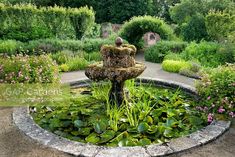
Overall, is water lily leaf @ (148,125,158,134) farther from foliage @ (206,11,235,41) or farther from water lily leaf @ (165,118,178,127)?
foliage @ (206,11,235,41)

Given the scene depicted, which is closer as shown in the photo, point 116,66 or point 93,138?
point 93,138

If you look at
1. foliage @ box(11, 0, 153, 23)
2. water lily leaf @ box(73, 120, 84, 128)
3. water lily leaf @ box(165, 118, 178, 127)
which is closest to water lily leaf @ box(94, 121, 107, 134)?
water lily leaf @ box(73, 120, 84, 128)

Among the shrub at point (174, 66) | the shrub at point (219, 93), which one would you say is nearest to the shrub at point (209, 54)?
the shrub at point (174, 66)

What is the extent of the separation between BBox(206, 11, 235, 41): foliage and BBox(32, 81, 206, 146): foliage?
7597 millimetres

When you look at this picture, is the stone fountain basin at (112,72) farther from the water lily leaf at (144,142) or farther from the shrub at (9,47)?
the shrub at (9,47)

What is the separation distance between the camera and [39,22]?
52.3 ft

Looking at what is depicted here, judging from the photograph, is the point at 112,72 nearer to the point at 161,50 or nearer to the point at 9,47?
the point at 161,50

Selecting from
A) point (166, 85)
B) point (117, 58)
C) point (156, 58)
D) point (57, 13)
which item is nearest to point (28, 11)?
point (57, 13)

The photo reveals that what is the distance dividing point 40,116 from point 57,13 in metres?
10.3

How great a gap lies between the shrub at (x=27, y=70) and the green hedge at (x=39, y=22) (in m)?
8.09

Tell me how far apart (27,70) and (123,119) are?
2917 millimetres

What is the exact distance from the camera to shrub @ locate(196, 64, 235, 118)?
591 cm

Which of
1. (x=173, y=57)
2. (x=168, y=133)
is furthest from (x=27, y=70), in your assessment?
(x=173, y=57)

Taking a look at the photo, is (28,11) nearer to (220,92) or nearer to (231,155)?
(220,92)
